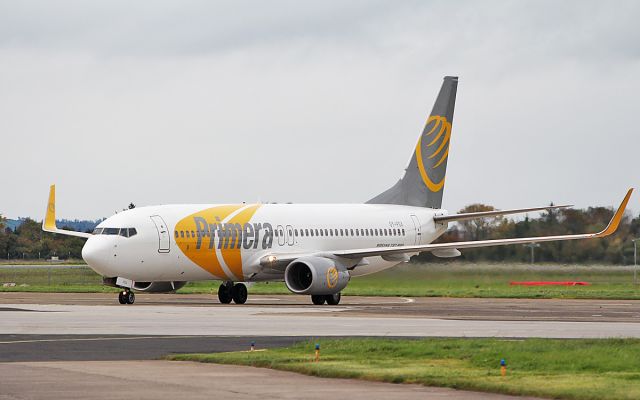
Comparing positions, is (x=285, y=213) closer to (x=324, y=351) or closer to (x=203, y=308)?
(x=203, y=308)

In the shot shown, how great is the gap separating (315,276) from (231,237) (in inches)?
165

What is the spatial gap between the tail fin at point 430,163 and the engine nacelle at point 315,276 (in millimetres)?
9543

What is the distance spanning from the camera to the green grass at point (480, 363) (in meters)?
18.8

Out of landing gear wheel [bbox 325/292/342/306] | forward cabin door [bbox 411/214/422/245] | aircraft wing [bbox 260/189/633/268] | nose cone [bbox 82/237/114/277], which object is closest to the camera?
nose cone [bbox 82/237/114/277]

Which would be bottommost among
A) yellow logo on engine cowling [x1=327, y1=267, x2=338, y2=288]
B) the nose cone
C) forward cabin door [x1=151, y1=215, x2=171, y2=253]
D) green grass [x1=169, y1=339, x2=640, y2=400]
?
green grass [x1=169, y1=339, x2=640, y2=400]

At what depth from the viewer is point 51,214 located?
2397 inches

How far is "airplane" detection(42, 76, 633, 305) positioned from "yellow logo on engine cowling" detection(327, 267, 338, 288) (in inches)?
1.5

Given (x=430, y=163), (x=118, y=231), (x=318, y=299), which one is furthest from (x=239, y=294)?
(x=430, y=163)

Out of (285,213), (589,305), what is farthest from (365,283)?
(589,305)

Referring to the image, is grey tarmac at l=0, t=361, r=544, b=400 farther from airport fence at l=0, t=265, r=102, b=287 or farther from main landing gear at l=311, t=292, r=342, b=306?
airport fence at l=0, t=265, r=102, b=287

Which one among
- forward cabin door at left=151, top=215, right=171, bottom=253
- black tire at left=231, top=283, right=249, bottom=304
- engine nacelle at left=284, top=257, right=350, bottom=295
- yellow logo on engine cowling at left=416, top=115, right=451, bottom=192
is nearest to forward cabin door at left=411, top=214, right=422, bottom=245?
yellow logo on engine cowling at left=416, top=115, right=451, bottom=192

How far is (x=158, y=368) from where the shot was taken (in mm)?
21609

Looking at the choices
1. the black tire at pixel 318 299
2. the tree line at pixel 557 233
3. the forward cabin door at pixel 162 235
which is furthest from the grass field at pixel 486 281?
the forward cabin door at pixel 162 235

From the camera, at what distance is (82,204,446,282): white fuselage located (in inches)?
1957
